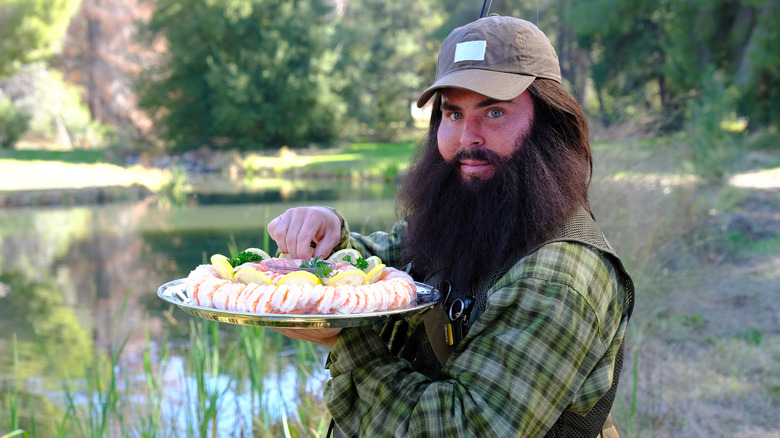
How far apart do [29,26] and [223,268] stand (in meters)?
21.9

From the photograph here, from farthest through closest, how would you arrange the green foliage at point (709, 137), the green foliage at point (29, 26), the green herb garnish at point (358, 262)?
1. the green foliage at point (29, 26)
2. the green foliage at point (709, 137)
3. the green herb garnish at point (358, 262)

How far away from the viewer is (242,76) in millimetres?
29281

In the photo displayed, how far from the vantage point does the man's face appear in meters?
1.77

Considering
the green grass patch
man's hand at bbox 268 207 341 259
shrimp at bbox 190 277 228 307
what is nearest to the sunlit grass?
the green grass patch

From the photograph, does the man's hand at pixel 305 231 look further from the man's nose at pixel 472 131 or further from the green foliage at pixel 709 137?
the green foliage at pixel 709 137

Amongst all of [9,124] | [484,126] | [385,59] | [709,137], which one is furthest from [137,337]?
[385,59]

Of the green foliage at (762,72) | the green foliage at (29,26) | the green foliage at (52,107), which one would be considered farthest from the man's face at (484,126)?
the green foliage at (52,107)

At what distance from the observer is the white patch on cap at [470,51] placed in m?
1.71

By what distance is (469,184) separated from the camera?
186 centimetres

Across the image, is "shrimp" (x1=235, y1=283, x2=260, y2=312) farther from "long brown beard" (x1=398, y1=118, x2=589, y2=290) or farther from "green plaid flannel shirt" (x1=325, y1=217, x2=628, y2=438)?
"long brown beard" (x1=398, y1=118, x2=589, y2=290)

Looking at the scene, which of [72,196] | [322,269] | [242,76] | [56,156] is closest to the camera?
[322,269]

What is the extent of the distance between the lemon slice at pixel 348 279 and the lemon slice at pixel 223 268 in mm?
251

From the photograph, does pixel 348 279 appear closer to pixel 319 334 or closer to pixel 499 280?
pixel 319 334

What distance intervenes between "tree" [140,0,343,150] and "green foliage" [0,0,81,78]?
27.0 ft
